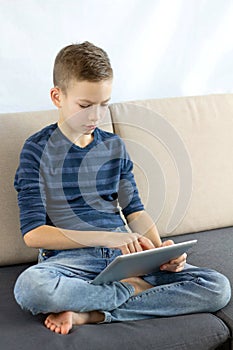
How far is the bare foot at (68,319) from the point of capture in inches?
53.2

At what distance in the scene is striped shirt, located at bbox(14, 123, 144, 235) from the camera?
62.8 inches

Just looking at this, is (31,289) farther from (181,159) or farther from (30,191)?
(181,159)

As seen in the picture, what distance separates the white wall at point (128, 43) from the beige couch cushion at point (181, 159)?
0.28 m

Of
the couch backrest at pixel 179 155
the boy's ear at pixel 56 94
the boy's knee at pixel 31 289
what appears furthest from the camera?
the couch backrest at pixel 179 155

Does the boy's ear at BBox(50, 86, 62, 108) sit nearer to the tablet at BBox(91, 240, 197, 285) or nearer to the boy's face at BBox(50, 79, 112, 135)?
the boy's face at BBox(50, 79, 112, 135)

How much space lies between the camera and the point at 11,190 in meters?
1.79

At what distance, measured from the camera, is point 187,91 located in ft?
8.05

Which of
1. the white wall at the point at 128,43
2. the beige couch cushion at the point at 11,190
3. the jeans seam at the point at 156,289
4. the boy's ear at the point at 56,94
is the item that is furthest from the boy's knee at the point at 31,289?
the white wall at the point at 128,43

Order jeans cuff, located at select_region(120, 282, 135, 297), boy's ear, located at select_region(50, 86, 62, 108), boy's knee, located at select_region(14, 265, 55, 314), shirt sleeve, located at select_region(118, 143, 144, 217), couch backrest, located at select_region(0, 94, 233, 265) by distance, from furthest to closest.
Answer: couch backrest, located at select_region(0, 94, 233, 265) → shirt sleeve, located at select_region(118, 143, 144, 217) → boy's ear, located at select_region(50, 86, 62, 108) → jeans cuff, located at select_region(120, 282, 135, 297) → boy's knee, located at select_region(14, 265, 55, 314)

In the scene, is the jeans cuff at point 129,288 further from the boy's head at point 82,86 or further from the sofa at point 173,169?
the boy's head at point 82,86

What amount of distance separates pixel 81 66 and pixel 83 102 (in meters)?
0.10

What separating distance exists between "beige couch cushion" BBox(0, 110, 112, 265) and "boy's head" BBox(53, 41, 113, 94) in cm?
23

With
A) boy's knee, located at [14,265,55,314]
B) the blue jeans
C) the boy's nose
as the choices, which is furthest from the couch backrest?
boy's knee, located at [14,265,55,314]

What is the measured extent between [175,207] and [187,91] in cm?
63
